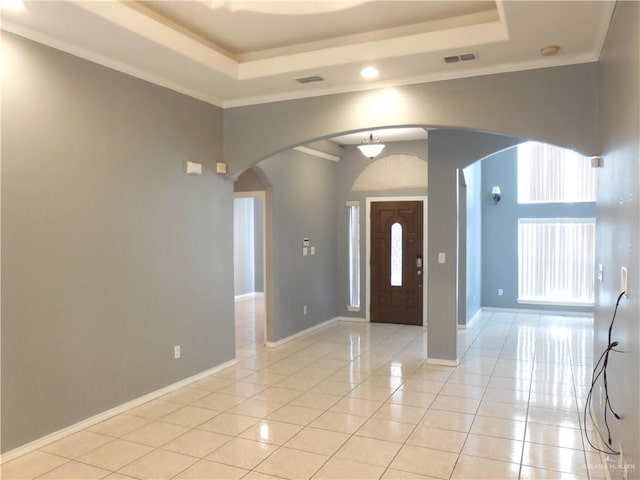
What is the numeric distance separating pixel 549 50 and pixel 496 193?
5.37 m

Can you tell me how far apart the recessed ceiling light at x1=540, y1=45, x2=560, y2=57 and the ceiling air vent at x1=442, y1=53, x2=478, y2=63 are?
0.47m

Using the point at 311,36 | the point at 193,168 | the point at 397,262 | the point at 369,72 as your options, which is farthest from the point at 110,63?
the point at 397,262

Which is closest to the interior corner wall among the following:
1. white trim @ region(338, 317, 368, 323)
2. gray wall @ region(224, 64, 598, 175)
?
white trim @ region(338, 317, 368, 323)

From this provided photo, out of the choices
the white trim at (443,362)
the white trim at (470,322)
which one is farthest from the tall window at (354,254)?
the white trim at (443,362)

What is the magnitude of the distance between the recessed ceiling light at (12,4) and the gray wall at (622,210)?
3.26m

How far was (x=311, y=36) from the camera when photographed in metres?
3.83

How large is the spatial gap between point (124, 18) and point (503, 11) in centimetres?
244

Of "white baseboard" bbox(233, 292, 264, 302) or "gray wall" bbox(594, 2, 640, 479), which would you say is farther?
"white baseboard" bbox(233, 292, 264, 302)

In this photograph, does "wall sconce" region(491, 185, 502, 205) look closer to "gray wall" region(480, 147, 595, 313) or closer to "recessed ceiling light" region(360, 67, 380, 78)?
"gray wall" region(480, 147, 595, 313)

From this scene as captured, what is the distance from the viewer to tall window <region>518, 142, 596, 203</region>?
8234 mm

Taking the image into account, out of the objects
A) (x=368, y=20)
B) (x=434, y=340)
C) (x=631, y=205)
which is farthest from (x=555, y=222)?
(x=631, y=205)

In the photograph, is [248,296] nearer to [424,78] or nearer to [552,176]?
[552,176]

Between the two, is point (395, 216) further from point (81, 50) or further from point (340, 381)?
point (81, 50)

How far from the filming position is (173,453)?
10.6 ft
